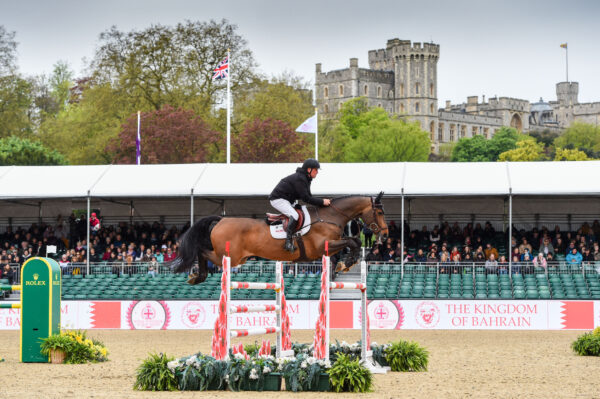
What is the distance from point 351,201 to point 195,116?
3748 cm

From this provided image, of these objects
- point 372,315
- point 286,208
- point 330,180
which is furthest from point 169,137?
point 286,208

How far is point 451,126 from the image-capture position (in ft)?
494

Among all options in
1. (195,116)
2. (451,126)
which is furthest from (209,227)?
(451,126)

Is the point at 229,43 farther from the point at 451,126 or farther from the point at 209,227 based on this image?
the point at 451,126

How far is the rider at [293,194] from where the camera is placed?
12430 millimetres

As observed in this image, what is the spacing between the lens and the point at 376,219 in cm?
1266

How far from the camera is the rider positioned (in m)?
12.4

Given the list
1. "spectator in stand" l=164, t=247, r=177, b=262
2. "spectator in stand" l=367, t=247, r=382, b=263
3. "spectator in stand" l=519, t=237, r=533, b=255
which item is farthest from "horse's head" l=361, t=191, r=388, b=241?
"spectator in stand" l=519, t=237, r=533, b=255

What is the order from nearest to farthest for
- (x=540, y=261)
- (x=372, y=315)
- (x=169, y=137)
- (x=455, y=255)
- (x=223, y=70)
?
(x=372, y=315), (x=540, y=261), (x=455, y=255), (x=223, y=70), (x=169, y=137)

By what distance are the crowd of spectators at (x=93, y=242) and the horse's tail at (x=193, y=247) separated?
499 inches

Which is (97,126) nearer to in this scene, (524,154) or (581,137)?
(524,154)

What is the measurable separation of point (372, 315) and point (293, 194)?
9445mm

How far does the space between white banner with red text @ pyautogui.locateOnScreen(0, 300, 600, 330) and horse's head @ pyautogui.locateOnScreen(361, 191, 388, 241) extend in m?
8.32

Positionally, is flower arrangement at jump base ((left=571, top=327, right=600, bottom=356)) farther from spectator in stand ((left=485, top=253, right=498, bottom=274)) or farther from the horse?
spectator in stand ((left=485, top=253, right=498, bottom=274))
